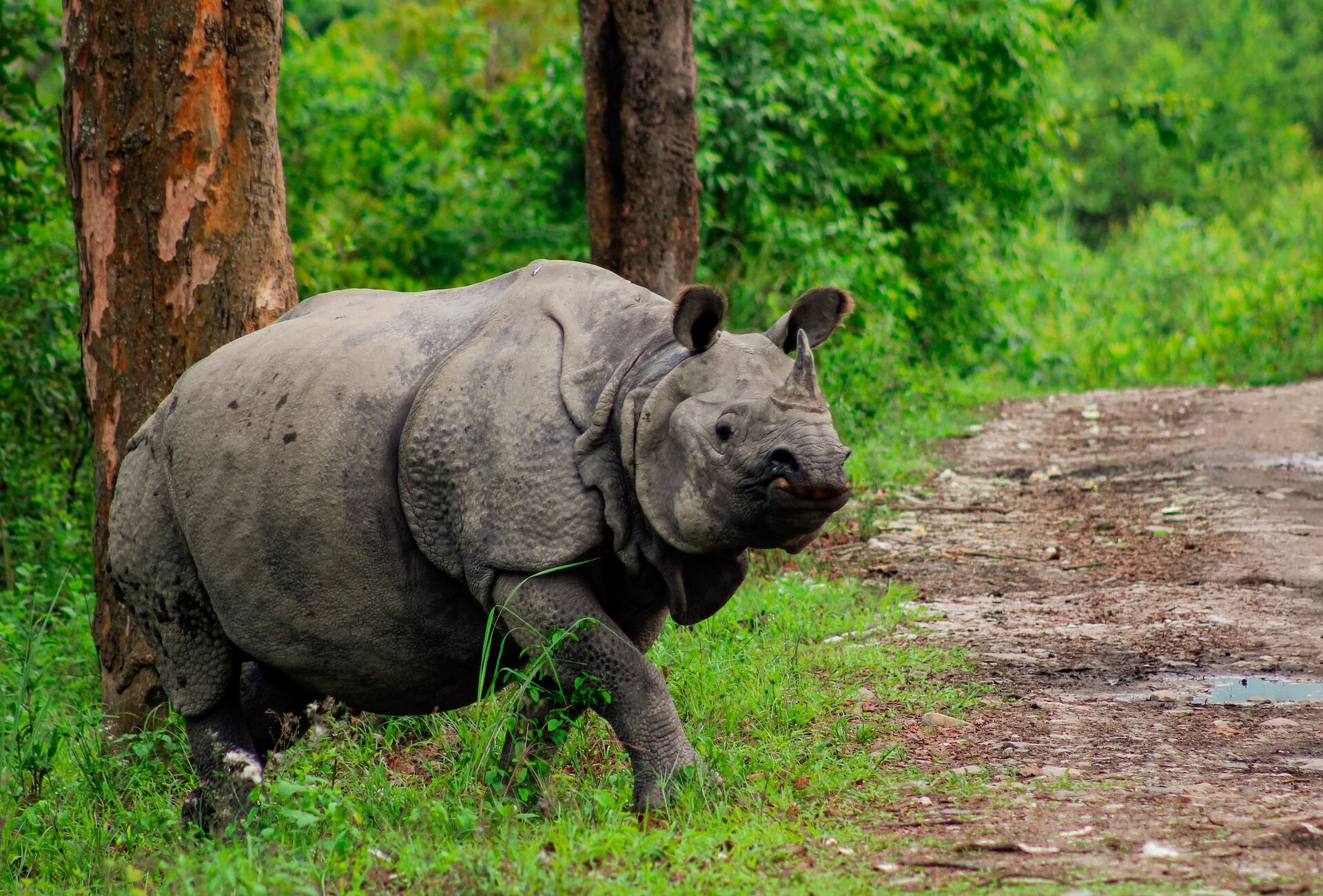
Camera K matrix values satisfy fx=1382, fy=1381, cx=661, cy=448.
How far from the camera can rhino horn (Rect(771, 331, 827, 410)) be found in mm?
3752

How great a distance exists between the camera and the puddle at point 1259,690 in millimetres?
5191

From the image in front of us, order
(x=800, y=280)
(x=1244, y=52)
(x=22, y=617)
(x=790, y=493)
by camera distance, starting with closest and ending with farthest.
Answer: (x=790, y=493)
(x=22, y=617)
(x=800, y=280)
(x=1244, y=52)

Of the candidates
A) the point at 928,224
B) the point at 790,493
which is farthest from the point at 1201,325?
the point at 790,493

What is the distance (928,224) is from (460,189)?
5201 mm

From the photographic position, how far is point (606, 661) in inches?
157

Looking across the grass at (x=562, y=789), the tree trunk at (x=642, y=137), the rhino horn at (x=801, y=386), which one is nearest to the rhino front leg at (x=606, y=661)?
the grass at (x=562, y=789)

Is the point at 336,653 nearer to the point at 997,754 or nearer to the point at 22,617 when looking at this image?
the point at 997,754

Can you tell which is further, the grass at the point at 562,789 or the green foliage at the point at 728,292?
the green foliage at the point at 728,292

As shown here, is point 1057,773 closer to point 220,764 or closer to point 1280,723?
point 1280,723

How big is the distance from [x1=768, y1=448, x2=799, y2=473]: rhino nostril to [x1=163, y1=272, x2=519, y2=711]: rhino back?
3.93 ft

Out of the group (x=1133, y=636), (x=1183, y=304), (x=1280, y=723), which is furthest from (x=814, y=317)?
(x=1183, y=304)

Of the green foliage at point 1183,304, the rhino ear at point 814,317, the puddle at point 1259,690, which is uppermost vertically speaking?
the rhino ear at point 814,317

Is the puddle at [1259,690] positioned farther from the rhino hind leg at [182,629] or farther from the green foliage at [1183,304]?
the green foliage at [1183,304]

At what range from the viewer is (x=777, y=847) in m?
3.75
